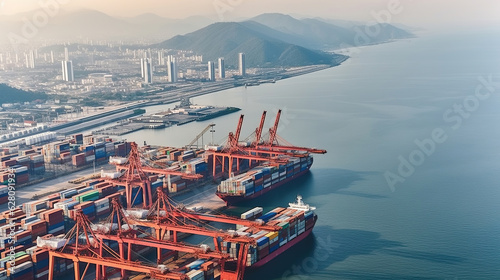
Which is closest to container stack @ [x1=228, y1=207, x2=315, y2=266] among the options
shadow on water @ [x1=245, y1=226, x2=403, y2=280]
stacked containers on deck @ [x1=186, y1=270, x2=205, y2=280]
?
shadow on water @ [x1=245, y1=226, x2=403, y2=280]

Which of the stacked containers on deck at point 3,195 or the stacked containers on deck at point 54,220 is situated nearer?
the stacked containers on deck at point 54,220

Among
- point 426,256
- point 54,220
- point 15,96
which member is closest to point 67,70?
point 15,96

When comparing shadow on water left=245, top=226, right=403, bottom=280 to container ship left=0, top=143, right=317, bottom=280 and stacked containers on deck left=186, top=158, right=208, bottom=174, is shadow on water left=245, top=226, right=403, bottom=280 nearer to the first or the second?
container ship left=0, top=143, right=317, bottom=280

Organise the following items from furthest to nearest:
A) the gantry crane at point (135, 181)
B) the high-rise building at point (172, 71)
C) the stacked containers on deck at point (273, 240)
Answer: the high-rise building at point (172, 71), the gantry crane at point (135, 181), the stacked containers on deck at point (273, 240)

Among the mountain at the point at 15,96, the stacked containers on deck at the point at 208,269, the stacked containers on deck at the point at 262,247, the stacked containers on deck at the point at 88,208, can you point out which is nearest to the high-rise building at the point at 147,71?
the mountain at the point at 15,96

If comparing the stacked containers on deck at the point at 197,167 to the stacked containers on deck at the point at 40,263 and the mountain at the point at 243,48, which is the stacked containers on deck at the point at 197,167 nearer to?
the stacked containers on deck at the point at 40,263

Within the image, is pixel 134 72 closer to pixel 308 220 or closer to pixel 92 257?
pixel 308 220

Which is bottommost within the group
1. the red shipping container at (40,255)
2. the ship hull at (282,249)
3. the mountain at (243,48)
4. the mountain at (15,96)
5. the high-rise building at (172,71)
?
the ship hull at (282,249)
